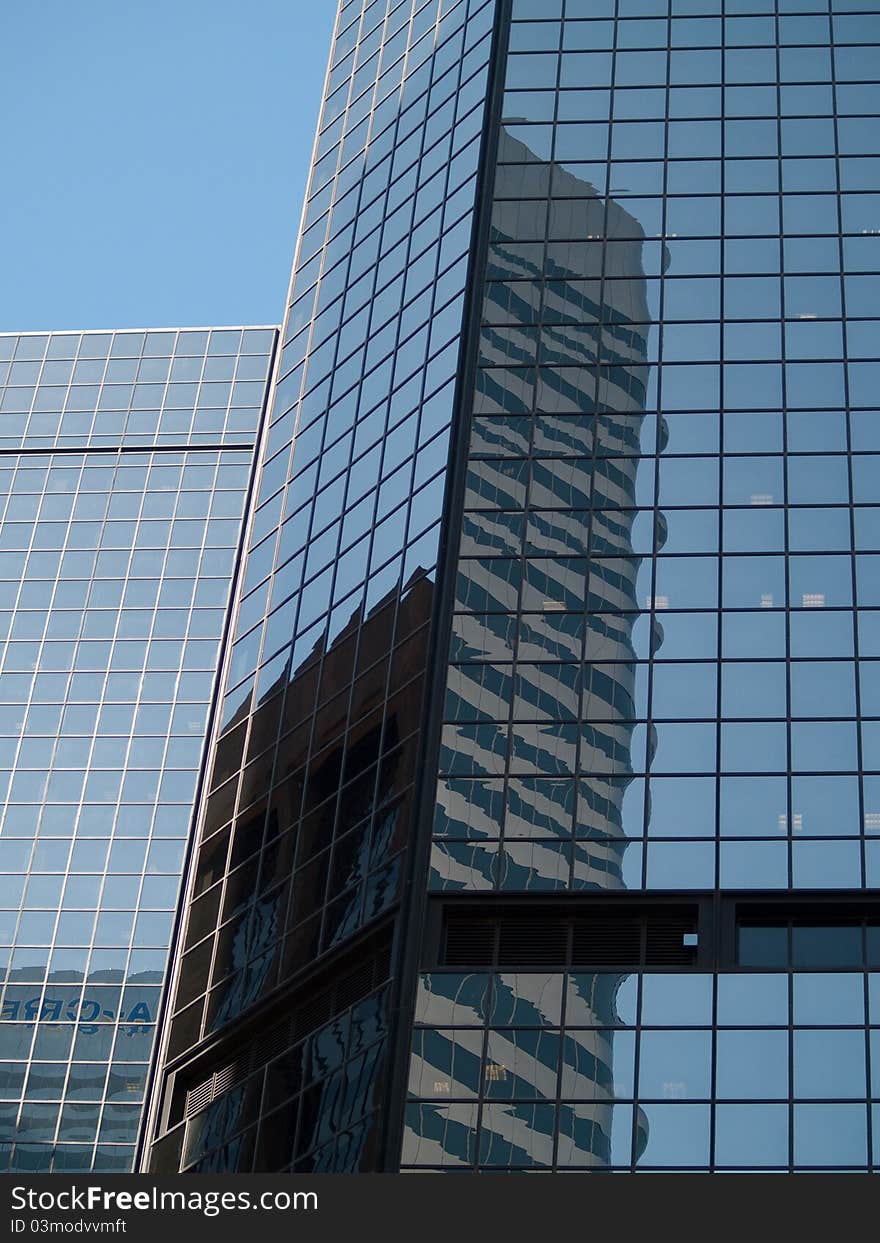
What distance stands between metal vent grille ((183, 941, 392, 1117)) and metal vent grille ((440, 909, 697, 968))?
8.43 feet

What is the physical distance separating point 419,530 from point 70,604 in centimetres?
5001

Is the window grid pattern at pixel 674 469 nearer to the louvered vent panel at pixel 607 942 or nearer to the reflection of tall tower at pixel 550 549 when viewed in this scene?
the reflection of tall tower at pixel 550 549

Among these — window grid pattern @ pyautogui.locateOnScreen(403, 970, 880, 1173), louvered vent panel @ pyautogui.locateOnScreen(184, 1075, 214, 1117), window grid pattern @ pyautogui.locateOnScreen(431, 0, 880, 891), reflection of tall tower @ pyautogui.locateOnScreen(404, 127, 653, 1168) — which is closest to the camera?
window grid pattern @ pyautogui.locateOnScreen(403, 970, 880, 1173)

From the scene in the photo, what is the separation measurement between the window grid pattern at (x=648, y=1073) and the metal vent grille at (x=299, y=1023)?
9.06 ft

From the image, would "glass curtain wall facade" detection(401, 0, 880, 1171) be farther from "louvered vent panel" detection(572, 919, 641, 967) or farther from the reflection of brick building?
the reflection of brick building

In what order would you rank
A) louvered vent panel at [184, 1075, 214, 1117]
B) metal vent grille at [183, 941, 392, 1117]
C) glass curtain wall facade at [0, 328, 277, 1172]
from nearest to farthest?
1. metal vent grille at [183, 941, 392, 1117]
2. louvered vent panel at [184, 1075, 214, 1117]
3. glass curtain wall facade at [0, 328, 277, 1172]

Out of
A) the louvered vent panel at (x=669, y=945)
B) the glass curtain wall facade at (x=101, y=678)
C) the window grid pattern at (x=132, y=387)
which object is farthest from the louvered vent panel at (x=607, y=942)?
the window grid pattern at (x=132, y=387)

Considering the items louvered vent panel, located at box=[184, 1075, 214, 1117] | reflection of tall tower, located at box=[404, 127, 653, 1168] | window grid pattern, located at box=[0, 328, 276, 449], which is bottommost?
louvered vent panel, located at box=[184, 1075, 214, 1117]

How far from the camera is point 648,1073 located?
66.2 metres

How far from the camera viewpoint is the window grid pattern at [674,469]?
72.0m

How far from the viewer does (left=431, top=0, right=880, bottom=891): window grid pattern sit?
7200 centimetres

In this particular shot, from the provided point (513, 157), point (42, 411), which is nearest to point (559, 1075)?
point (513, 157)

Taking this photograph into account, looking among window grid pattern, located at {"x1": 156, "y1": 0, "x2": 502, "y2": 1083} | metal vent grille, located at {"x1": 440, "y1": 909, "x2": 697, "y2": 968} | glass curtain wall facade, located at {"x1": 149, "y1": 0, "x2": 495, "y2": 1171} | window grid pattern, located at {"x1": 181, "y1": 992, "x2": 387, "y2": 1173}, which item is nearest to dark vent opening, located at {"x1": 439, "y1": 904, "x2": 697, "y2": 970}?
metal vent grille, located at {"x1": 440, "y1": 909, "x2": 697, "y2": 968}

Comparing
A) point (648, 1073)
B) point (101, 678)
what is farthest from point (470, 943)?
point (101, 678)
